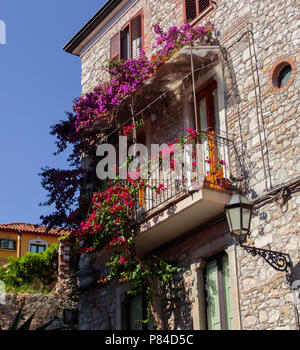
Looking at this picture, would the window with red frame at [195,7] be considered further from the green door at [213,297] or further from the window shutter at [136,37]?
the green door at [213,297]

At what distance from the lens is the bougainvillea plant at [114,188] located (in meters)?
11.2

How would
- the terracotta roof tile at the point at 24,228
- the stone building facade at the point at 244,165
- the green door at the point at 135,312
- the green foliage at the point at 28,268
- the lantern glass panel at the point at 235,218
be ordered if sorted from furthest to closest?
1. the terracotta roof tile at the point at 24,228
2. the green foliage at the point at 28,268
3. the green door at the point at 135,312
4. the stone building facade at the point at 244,165
5. the lantern glass panel at the point at 235,218

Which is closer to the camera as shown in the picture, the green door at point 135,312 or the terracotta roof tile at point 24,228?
the green door at point 135,312

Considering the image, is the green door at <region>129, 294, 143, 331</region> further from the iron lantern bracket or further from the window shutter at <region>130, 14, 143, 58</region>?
the window shutter at <region>130, 14, 143, 58</region>

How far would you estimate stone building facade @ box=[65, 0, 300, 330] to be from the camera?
929 cm

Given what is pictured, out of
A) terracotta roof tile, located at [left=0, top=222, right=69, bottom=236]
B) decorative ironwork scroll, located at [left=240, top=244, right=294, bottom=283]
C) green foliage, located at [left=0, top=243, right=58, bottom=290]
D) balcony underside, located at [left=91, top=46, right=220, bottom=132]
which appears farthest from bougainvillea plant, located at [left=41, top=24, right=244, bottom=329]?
terracotta roof tile, located at [left=0, top=222, right=69, bottom=236]

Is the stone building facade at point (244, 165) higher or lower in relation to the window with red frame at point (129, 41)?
lower

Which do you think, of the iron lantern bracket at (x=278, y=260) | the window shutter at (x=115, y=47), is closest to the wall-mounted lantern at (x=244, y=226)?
the iron lantern bracket at (x=278, y=260)

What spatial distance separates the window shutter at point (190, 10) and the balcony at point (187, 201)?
2.79m

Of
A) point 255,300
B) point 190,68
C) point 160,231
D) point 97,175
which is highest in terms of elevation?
point 190,68

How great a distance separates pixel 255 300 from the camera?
9.32 m
